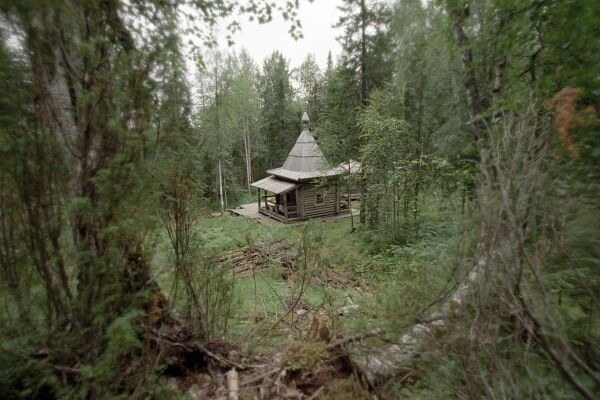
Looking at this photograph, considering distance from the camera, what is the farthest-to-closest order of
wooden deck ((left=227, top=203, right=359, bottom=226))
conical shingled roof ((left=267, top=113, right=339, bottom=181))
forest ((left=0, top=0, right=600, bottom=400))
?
wooden deck ((left=227, top=203, right=359, bottom=226)), conical shingled roof ((left=267, top=113, right=339, bottom=181)), forest ((left=0, top=0, right=600, bottom=400))

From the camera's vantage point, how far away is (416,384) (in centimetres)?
274

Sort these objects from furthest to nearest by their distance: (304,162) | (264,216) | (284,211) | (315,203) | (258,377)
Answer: (264,216)
(315,203)
(304,162)
(284,211)
(258,377)

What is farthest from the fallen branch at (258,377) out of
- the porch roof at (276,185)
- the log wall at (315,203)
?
the log wall at (315,203)

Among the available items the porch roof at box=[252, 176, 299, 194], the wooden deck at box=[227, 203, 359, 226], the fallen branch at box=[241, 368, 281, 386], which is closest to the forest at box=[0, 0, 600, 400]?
the fallen branch at box=[241, 368, 281, 386]

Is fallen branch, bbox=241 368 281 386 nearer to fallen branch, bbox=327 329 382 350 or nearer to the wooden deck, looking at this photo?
fallen branch, bbox=327 329 382 350

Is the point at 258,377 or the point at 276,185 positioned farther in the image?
the point at 276,185

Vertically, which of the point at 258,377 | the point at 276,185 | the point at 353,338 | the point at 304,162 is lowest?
the point at 258,377

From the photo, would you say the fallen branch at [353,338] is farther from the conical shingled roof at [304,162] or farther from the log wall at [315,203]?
the log wall at [315,203]

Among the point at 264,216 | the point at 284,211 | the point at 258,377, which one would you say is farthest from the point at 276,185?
the point at 258,377

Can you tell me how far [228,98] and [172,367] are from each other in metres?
24.1

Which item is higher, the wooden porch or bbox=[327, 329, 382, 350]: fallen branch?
bbox=[327, 329, 382, 350]: fallen branch

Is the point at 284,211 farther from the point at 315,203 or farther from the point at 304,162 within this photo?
the point at 304,162

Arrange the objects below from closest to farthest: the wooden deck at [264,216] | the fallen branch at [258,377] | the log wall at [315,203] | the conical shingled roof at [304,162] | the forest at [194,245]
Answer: the forest at [194,245], the fallen branch at [258,377], the conical shingled roof at [304,162], the wooden deck at [264,216], the log wall at [315,203]

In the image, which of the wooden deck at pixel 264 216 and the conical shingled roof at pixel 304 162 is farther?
the wooden deck at pixel 264 216
